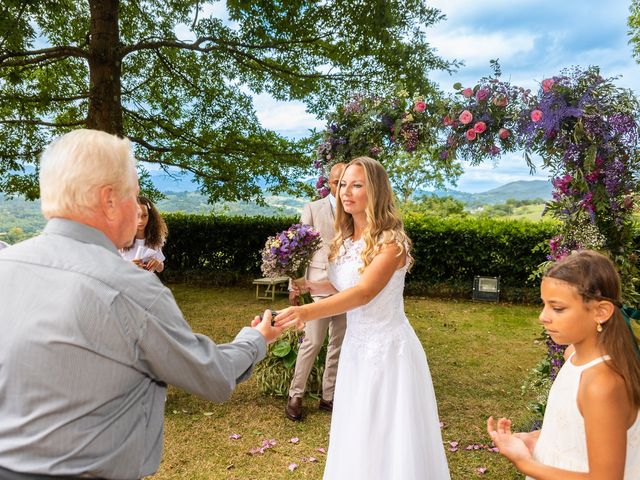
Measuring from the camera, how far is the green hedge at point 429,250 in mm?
12148

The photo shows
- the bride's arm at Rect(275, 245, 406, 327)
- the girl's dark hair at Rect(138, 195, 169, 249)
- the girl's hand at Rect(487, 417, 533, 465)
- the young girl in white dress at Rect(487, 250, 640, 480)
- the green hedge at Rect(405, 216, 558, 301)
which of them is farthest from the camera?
the green hedge at Rect(405, 216, 558, 301)

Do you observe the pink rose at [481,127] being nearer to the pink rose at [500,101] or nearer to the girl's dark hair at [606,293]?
the pink rose at [500,101]

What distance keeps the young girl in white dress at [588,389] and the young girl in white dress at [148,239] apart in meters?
3.79

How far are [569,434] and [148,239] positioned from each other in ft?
13.9

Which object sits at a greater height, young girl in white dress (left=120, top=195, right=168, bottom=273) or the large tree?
the large tree

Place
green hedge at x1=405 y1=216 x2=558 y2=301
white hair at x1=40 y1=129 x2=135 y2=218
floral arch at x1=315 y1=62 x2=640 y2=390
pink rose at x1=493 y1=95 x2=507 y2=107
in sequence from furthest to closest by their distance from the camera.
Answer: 1. green hedge at x1=405 y1=216 x2=558 y2=301
2. pink rose at x1=493 y1=95 x2=507 y2=107
3. floral arch at x1=315 y1=62 x2=640 y2=390
4. white hair at x1=40 y1=129 x2=135 y2=218

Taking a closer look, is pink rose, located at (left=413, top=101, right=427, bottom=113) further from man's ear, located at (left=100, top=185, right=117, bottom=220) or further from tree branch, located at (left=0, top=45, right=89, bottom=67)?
tree branch, located at (left=0, top=45, right=89, bottom=67)

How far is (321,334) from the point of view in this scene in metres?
5.25

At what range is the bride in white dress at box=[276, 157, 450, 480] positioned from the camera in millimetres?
3148

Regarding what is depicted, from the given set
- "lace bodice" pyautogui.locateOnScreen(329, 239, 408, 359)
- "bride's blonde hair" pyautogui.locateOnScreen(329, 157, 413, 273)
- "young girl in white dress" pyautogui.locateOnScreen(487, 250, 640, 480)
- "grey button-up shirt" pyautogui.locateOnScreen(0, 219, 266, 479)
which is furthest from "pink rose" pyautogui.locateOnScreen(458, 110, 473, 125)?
"grey button-up shirt" pyautogui.locateOnScreen(0, 219, 266, 479)

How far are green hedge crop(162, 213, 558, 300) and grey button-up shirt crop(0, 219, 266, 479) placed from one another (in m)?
11.2

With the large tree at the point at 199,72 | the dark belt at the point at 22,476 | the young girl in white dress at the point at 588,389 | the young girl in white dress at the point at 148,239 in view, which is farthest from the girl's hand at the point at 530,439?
the large tree at the point at 199,72

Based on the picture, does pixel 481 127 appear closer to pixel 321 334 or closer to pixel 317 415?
pixel 321 334

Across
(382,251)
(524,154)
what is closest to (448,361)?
(524,154)
